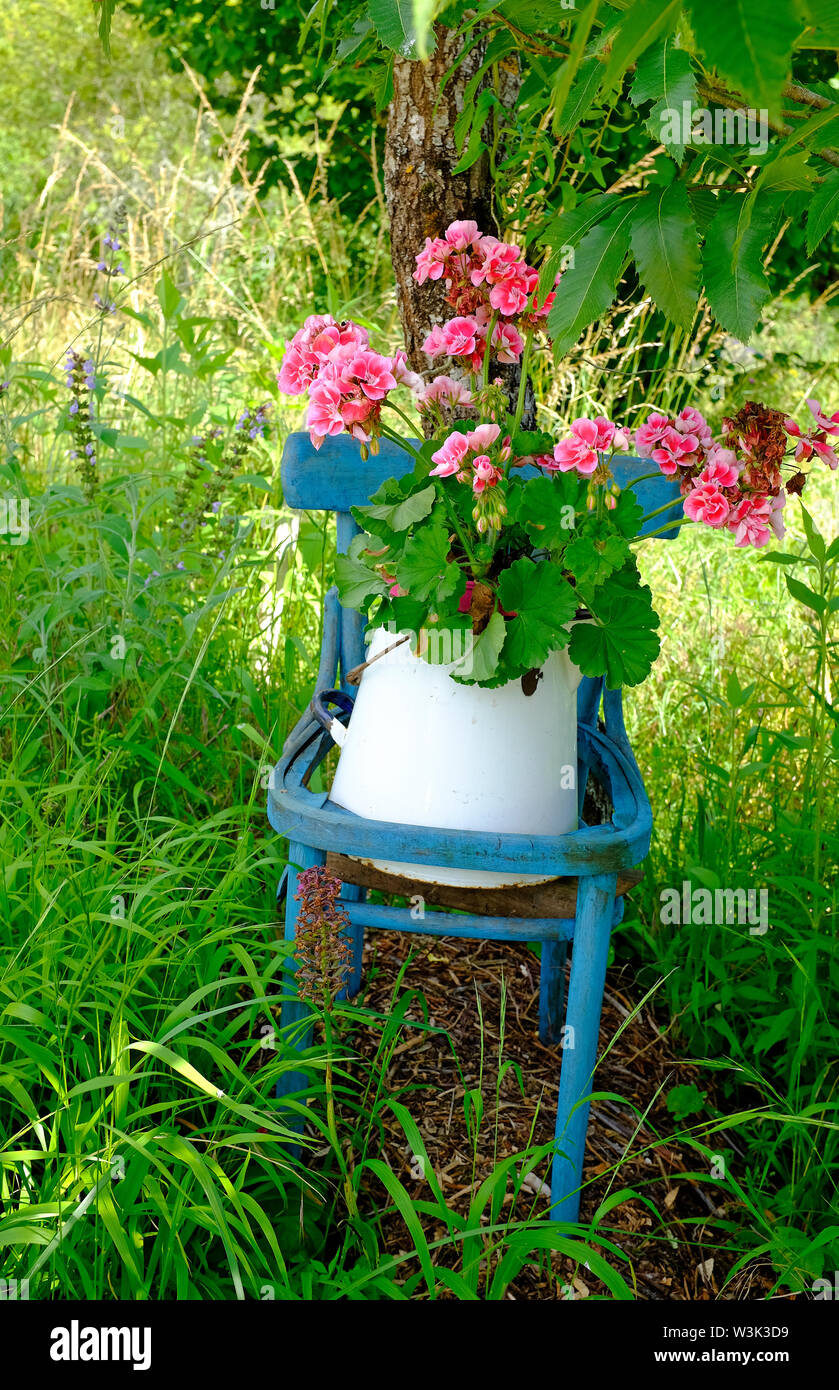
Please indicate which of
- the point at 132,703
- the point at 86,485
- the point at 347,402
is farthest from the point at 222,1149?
the point at 86,485

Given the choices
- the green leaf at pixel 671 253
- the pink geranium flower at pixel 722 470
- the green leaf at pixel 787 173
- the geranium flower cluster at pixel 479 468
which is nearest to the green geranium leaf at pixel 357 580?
the geranium flower cluster at pixel 479 468

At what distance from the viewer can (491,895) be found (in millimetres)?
1309

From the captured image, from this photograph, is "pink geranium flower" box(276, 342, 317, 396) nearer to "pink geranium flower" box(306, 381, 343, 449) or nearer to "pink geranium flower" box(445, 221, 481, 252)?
"pink geranium flower" box(306, 381, 343, 449)

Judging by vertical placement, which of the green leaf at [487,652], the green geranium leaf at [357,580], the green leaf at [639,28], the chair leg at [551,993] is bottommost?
the chair leg at [551,993]

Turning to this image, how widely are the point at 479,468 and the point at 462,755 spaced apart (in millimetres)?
333

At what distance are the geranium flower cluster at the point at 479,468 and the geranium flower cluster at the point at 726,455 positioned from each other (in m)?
0.09

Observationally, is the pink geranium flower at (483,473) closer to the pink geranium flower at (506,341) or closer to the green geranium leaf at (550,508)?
the green geranium leaf at (550,508)

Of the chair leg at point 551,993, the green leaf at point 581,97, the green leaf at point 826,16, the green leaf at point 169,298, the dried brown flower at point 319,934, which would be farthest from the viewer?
the green leaf at point 169,298

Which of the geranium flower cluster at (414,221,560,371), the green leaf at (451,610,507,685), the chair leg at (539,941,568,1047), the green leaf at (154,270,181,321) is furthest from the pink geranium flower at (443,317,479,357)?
the green leaf at (154,270,181,321)

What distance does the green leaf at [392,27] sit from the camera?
0.74 metres

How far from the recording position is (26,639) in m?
2.07
